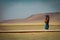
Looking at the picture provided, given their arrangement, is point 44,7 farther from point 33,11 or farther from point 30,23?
point 30,23

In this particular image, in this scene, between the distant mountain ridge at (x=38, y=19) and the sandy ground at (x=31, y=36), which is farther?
the distant mountain ridge at (x=38, y=19)

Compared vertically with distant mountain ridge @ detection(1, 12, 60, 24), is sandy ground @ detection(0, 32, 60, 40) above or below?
below

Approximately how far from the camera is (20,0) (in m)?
2.48

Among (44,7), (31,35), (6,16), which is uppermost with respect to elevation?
(44,7)

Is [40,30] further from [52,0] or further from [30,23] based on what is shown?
[52,0]

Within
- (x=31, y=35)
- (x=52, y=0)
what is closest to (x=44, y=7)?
(x=52, y=0)

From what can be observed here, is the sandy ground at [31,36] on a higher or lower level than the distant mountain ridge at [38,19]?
lower

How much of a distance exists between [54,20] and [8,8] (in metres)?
0.83

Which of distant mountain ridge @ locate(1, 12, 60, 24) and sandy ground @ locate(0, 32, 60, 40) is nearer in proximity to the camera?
sandy ground @ locate(0, 32, 60, 40)

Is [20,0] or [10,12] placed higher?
[20,0]

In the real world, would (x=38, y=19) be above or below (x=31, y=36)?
above

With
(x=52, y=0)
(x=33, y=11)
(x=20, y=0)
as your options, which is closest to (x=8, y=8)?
(x=20, y=0)

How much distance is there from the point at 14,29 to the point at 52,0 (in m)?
0.83

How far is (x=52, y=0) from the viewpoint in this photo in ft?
8.15
